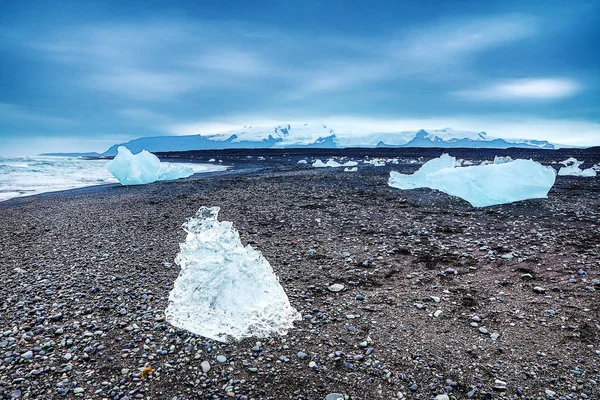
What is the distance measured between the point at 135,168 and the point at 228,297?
63.4ft

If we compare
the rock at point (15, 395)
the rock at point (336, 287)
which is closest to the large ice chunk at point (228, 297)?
the rock at point (336, 287)

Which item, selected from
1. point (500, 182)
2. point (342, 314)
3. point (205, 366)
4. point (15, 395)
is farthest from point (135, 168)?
point (205, 366)

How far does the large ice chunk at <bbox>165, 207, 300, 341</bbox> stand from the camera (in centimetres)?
429

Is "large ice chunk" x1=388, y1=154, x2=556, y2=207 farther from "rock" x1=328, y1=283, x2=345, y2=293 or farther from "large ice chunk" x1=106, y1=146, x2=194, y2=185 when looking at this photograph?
"large ice chunk" x1=106, y1=146, x2=194, y2=185

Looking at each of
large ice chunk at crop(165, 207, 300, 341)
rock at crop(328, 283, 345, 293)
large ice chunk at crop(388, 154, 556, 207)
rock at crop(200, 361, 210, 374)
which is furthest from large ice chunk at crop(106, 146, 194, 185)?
rock at crop(200, 361, 210, 374)

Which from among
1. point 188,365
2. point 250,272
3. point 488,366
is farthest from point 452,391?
point 250,272

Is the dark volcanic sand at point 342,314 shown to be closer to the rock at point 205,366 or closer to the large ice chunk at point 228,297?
the rock at point 205,366

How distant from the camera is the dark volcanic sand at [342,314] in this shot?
11.1 ft

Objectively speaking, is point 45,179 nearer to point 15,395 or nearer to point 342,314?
point 15,395

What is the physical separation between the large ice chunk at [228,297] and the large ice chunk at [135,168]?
17.9 metres

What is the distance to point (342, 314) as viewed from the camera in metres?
4.64

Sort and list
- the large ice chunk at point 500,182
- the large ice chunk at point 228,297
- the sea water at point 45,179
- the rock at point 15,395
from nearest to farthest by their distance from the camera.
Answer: the rock at point 15,395, the large ice chunk at point 228,297, the large ice chunk at point 500,182, the sea water at point 45,179

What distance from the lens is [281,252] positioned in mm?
7227

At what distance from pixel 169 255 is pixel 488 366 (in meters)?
5.67
